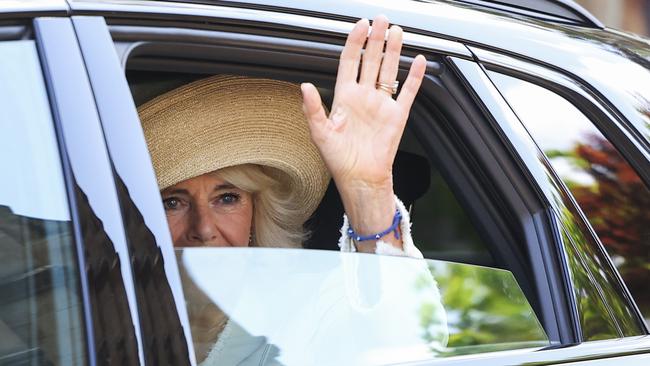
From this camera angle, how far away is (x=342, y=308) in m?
1.52

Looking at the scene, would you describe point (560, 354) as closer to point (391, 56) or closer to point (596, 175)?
point (596, 175)

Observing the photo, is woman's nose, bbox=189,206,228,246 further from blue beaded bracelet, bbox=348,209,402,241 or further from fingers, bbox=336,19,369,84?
fingers, bbox=336,19,369,84

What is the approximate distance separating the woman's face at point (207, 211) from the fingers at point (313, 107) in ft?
1.65

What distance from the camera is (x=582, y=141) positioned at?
1865mm

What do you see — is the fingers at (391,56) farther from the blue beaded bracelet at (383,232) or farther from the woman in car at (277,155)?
the blue beaded bracelet at (383,232)

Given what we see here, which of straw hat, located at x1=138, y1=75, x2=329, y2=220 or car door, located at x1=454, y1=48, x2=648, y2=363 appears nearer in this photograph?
car door, located at x1=454, y1=48, x2=648, y2=363

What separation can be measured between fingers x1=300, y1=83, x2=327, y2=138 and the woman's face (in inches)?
19.7

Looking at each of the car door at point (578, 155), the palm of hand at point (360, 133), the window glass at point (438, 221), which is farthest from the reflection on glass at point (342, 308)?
the window glass at point (438, 221)

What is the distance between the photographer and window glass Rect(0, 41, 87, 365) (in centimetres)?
127

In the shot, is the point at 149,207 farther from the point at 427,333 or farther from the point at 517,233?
the point at 517,233

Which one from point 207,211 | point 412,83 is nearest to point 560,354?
point 412,83

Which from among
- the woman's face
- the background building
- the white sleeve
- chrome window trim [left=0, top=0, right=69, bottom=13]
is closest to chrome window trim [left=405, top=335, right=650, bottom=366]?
the white sleeve

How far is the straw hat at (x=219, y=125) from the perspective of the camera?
199cm

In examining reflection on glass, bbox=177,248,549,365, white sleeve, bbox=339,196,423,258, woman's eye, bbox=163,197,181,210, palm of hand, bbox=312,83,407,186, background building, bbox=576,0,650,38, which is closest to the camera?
reflection on glass, bbox=177,248,549,365
